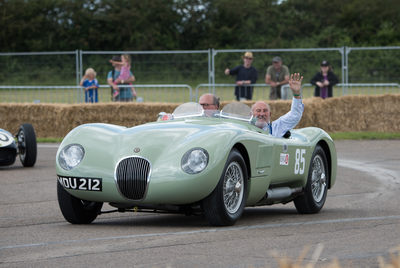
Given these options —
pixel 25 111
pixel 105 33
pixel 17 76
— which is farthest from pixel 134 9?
pixel 25 111

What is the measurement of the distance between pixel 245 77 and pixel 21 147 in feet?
25.0

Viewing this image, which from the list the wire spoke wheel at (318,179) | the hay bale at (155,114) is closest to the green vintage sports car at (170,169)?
the wire spoke wheel at (318,179)

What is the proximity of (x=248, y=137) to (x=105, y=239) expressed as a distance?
1.64m

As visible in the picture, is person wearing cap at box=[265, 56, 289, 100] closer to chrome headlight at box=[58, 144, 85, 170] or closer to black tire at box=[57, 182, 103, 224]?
black tire at box=[57, 182, 103, 224]

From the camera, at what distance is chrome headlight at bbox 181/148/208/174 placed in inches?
272

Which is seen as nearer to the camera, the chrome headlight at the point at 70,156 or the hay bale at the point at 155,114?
the chrome headlight at the point at 70,156

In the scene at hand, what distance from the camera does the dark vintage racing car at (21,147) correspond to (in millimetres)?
12898

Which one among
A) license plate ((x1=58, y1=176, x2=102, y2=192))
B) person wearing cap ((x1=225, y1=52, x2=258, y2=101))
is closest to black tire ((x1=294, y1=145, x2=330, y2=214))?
license plate ((x1=58, y1=176, x2=102, y2=192))

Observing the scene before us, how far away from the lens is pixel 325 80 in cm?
1956

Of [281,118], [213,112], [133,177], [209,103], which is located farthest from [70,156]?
[281,118]

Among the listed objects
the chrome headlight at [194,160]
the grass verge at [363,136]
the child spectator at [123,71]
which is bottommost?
the grass verge at [363,136]

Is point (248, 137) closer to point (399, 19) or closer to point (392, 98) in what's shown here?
point (392, 98)

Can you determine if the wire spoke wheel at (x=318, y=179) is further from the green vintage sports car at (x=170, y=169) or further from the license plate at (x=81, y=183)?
the license plate at (x=81, y=183)

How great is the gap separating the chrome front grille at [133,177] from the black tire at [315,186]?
2188 mm
